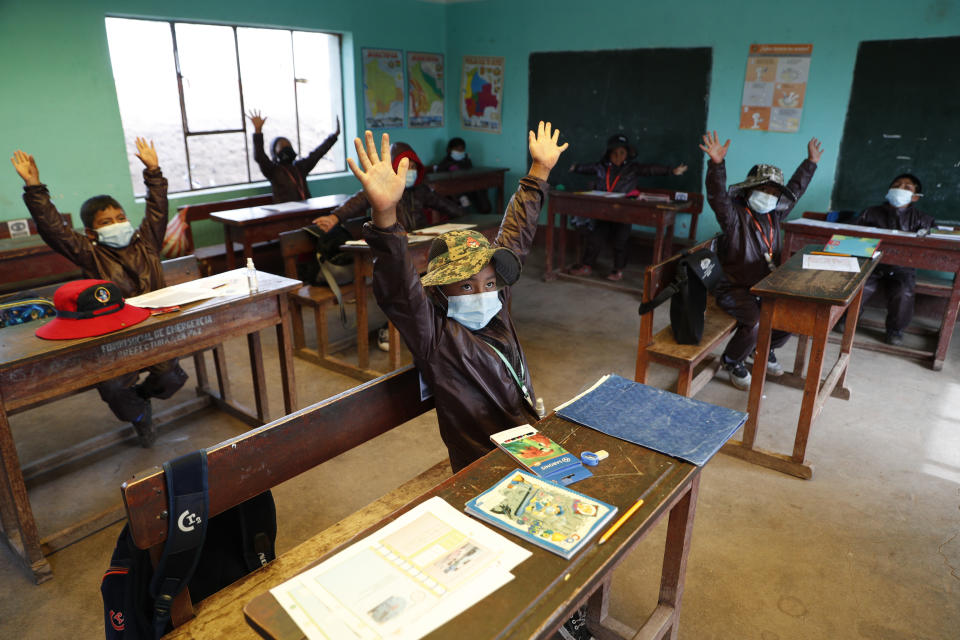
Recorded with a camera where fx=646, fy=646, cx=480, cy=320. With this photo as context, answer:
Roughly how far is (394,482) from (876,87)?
17.3 feet

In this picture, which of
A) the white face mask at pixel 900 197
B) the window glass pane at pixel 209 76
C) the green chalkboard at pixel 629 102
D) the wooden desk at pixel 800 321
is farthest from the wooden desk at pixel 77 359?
the green chalkboard at pixel 629 102

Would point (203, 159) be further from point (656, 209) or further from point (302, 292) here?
point (656, 209)

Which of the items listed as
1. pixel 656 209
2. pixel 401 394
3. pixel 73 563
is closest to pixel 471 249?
pixel 401 394

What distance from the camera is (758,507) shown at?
2.80m

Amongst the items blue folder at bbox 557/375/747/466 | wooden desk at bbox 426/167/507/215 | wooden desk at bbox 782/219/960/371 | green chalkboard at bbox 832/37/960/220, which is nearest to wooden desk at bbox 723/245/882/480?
wooden desk at bbox 782/219/960/371

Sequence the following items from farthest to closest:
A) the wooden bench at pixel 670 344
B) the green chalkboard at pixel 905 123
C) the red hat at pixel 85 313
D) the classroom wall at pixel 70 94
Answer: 1. the green chalkboard at pixel 905 123
2. the classroom wall at pixel 70 94
3. the wooden bench at pixel 670 344
4. the red hat at pixel 85 313

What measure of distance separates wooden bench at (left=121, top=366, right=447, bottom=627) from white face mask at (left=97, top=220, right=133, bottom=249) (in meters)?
1.83

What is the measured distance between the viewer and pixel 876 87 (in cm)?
546

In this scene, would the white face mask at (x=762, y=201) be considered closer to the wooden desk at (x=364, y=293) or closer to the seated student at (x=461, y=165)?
the wooden desk at (x=364, y=293)

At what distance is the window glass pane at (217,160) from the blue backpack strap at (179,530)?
5495mm

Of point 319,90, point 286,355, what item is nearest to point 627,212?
point 286,355

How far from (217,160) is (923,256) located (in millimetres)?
6019

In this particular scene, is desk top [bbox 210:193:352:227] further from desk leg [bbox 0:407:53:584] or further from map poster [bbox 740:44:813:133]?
map poster [bbox 740:44:813:133]

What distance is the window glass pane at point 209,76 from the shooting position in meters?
6.05
